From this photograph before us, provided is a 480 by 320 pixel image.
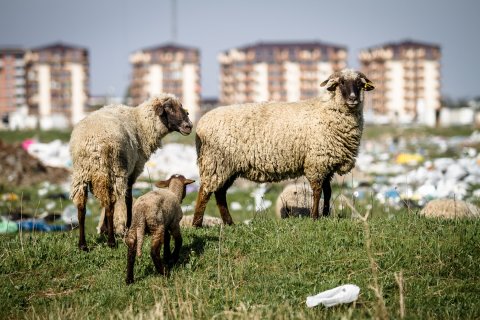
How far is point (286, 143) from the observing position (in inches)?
355

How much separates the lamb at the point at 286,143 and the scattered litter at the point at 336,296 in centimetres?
296

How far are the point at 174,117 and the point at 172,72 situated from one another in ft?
367

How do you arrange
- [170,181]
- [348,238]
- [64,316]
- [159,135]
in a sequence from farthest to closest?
[159,135], [170,181], [348,238], [64,316]

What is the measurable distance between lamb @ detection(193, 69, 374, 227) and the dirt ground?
12.5 metres

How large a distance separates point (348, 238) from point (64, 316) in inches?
133

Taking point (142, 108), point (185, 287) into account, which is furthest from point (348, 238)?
point (142, 108)

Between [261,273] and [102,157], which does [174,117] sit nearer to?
[102,157]

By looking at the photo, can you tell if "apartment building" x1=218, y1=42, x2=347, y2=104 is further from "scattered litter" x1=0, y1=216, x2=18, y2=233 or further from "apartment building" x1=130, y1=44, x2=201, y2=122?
"scattered litter" x1=0, y1=216, x2=18, y2=233

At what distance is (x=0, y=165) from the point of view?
67.6ft

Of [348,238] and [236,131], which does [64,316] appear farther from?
[236,131]

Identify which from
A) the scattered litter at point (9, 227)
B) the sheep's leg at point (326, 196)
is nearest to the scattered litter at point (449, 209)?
the sheep's leg at point (326, 196)

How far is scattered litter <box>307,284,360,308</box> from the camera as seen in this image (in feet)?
19.3

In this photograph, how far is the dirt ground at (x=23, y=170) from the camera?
20.1 meters

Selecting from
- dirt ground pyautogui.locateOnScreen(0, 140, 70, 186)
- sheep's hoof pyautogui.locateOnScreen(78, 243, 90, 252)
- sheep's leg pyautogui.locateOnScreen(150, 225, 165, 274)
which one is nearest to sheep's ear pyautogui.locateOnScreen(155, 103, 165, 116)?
sheep's hoof pyautogui.locateOnScreen(78, 243, 90, 252)
